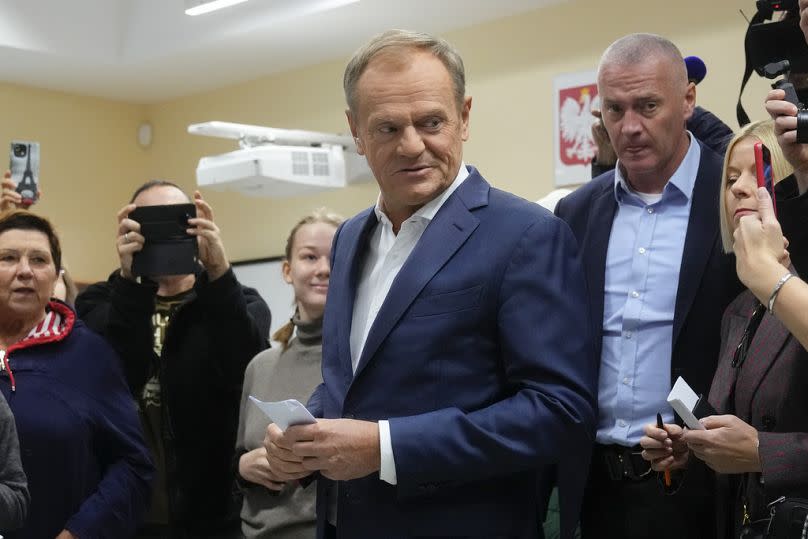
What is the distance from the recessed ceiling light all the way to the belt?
406 centimetres

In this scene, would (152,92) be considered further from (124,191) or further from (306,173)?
(306,173)

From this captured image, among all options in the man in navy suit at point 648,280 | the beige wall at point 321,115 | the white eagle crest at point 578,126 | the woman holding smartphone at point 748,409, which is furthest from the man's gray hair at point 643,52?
the white eagle crest at point 578,126

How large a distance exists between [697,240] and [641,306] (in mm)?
181

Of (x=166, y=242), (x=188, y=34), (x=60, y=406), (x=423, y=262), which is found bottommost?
(x=60, y=406)

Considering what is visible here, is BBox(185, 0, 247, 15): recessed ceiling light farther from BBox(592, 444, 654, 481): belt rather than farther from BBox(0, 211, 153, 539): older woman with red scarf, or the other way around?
BBox(592, 444, 654, 481): belt

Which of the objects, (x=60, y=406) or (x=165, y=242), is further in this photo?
(x=165, y=242)

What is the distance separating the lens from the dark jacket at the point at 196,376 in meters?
3.16

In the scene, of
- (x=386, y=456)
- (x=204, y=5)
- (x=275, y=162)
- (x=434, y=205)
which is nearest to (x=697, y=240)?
(x=434, y=205)

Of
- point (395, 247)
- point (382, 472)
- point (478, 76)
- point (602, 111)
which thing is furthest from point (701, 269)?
point (478, 76)

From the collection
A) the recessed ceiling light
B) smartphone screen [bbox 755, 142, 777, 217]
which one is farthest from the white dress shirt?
the recessed ceiling light

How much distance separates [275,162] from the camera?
5742 mm

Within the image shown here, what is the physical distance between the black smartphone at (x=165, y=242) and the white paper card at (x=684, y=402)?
1649 millimetres

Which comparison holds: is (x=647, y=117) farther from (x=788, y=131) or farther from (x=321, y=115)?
(x=321, y=115)

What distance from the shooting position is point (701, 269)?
222 centimetres
